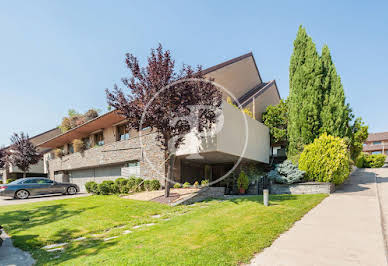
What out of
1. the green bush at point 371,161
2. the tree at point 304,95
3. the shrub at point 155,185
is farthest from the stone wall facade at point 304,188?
the green bush at point 371,161

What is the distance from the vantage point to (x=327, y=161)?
12398 millimetres

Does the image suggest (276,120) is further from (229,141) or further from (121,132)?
(121,132)

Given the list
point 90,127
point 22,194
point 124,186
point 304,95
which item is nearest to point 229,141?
point 304,95

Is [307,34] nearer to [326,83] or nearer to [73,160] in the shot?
[326,83]

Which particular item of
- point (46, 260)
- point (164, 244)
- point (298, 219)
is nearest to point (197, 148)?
point (298, 219)

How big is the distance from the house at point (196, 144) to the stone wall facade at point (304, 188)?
253cm

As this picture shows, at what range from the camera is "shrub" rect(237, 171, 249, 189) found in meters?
14.6

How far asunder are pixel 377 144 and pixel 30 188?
195ft

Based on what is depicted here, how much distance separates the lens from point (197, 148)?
12797 mm

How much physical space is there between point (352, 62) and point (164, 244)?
39.7 feet

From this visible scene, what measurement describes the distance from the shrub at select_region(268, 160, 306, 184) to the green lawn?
2972 mm

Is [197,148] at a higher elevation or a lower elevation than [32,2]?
lower

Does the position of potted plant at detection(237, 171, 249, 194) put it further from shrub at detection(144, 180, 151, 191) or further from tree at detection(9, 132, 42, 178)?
tree at detection(9, 132, 42, 178)

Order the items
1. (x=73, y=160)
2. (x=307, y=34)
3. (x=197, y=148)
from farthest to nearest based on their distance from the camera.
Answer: (x=73, y=160) → (x=307, y=34) → (x=197, y=148)
